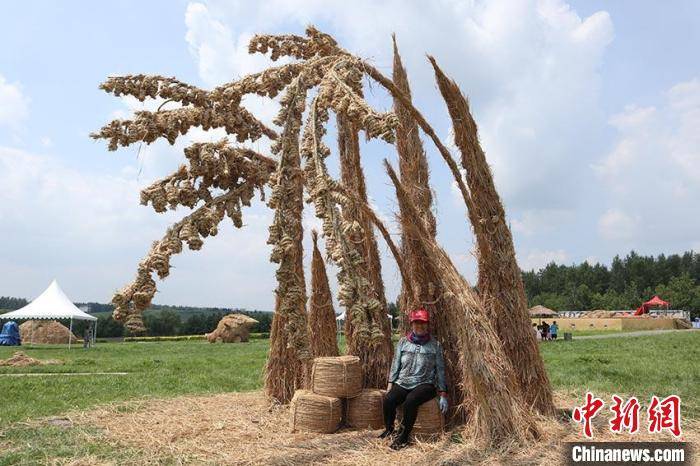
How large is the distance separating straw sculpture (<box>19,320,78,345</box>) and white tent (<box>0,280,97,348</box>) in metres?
5.35

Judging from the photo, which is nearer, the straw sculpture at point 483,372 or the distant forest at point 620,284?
the straw sculpture at point 483,372

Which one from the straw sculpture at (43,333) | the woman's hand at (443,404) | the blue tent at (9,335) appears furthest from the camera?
the straw sculpture at (43,333)

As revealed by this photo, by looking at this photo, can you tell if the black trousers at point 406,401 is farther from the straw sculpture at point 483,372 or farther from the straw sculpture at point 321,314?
the straw sculpture at point 321,314

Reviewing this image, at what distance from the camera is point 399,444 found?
14.9 feet

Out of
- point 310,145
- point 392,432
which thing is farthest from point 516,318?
point 310,145

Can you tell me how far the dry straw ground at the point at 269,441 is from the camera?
165 inches

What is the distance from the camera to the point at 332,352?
5977mm

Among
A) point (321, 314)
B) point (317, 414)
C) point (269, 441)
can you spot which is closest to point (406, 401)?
point (317, 414)

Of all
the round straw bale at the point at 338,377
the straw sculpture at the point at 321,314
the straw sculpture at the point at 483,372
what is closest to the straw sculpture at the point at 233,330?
the straw sculpture at the point at 321,314

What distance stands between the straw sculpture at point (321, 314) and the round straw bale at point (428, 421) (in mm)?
1390

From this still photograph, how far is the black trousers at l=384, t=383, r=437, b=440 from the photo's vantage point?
4656 millimetres

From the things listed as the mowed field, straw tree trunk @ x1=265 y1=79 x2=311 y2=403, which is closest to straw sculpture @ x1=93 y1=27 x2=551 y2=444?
straw tree trunk @ x1=265 y1=79 x2=311 y2=403

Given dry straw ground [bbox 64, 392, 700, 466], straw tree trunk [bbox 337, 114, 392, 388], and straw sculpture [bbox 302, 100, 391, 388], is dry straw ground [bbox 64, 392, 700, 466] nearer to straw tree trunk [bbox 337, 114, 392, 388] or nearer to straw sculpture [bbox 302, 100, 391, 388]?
straw tree trunk [bbox 337, 114, 392, 388]

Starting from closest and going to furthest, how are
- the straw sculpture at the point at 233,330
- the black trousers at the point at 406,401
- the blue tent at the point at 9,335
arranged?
the black trousers at the point at 406,401 → the blue tent at the point at 9,335 → the straw sculpture at the point at 233,330
